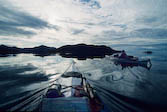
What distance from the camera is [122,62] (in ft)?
94.9

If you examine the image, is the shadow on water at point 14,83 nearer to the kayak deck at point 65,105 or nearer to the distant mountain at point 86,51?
the kayak deck at point 65,105

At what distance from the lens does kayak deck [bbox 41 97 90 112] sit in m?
5.22

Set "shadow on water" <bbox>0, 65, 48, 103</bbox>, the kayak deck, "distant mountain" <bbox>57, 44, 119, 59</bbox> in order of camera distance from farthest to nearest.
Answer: "distant mountain" <bbox>57, 44, 119, 59</bbox>
"shadow on water" <bbox>0, 65, 48, 103</bbox>
the kayak deck

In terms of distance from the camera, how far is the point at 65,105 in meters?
5.56

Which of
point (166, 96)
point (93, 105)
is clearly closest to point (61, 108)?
point (93, 105)

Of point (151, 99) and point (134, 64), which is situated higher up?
point (134, 64)

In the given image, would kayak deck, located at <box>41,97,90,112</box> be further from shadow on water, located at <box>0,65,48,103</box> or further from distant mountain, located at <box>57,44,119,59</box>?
distant mountain, located at <box>57,44,119,59</box>

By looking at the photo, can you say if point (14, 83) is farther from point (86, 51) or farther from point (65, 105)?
point (86, 51)

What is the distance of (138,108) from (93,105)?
13.6 ft

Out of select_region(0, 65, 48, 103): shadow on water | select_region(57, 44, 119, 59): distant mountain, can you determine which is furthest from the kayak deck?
select_region(57, 44, 119, 59): distant mountain

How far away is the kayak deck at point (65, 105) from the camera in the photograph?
17.1 feet

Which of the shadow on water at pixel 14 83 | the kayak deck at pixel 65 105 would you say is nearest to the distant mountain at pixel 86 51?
the shadow on water at pixel 14 83

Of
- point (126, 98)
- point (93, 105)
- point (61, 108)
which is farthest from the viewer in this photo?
point (126, 98)

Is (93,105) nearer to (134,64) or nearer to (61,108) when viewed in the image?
(61,108)
